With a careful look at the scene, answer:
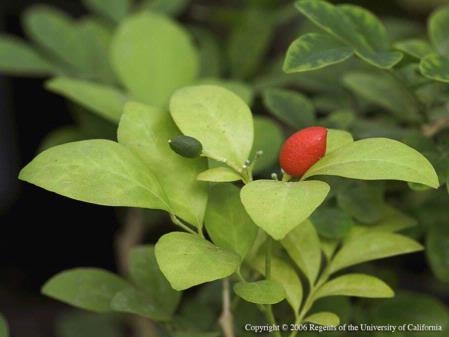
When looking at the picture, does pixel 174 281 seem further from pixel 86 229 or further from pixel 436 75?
pixel 86 229

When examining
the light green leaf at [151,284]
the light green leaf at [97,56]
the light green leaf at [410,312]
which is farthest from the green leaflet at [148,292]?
the light green leaf at [97,56]

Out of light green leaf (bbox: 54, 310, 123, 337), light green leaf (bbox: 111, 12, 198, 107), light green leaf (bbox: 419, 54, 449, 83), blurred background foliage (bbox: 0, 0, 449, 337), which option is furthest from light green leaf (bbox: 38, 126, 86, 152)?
Result: light green leaf (bbox: 419, 54, 449, 83)

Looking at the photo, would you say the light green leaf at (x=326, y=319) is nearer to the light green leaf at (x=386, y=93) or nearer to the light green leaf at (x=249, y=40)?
the light green leaf at (x=386, y=93)

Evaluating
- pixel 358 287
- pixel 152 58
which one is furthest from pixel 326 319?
pixel 152 58

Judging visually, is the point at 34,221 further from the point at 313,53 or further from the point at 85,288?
the point at 313,53

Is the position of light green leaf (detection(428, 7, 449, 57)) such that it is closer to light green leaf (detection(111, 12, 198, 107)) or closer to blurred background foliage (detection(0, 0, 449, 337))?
blurred background foliage (detection(0, 0, 449, 337))
